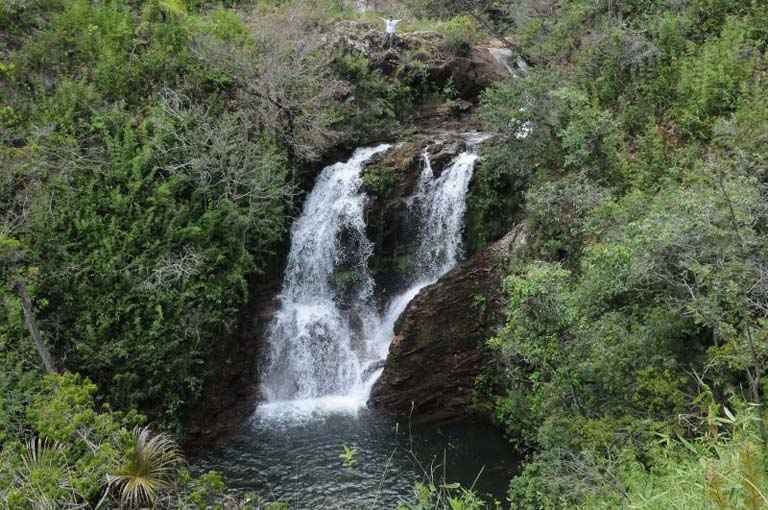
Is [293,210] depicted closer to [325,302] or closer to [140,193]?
[325,302]

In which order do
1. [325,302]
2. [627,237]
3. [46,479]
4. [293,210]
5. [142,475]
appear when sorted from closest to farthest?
[46,479]
[142,475]
[627,237]
[325,302]
[293,210]

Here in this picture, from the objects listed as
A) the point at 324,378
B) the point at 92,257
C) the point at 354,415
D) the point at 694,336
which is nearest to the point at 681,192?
the point at 694,336

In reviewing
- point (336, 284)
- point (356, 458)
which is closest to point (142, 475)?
point (356, 458)

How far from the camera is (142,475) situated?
7.85 m

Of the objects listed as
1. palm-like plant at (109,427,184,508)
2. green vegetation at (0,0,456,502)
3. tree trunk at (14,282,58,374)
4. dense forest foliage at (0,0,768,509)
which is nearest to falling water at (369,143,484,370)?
dense forest foliage at (0,0,768,509)

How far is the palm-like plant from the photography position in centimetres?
754

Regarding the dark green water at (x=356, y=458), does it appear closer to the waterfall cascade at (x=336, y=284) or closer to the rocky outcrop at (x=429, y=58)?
the waterfall cascade at (x=336, y=284)

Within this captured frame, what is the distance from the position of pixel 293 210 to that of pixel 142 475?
939 cm

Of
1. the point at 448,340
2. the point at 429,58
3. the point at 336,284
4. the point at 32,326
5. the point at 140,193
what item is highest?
the point at 429,58

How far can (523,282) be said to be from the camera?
9.49m

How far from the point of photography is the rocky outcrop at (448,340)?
13.7 m

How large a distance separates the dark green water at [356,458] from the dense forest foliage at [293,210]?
34.3 inches

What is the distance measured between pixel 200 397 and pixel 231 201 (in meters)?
4.39

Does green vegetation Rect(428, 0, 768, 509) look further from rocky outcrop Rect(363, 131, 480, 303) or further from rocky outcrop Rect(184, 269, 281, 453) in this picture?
rocky outcrop Rect(184, 269, 281, 453)
